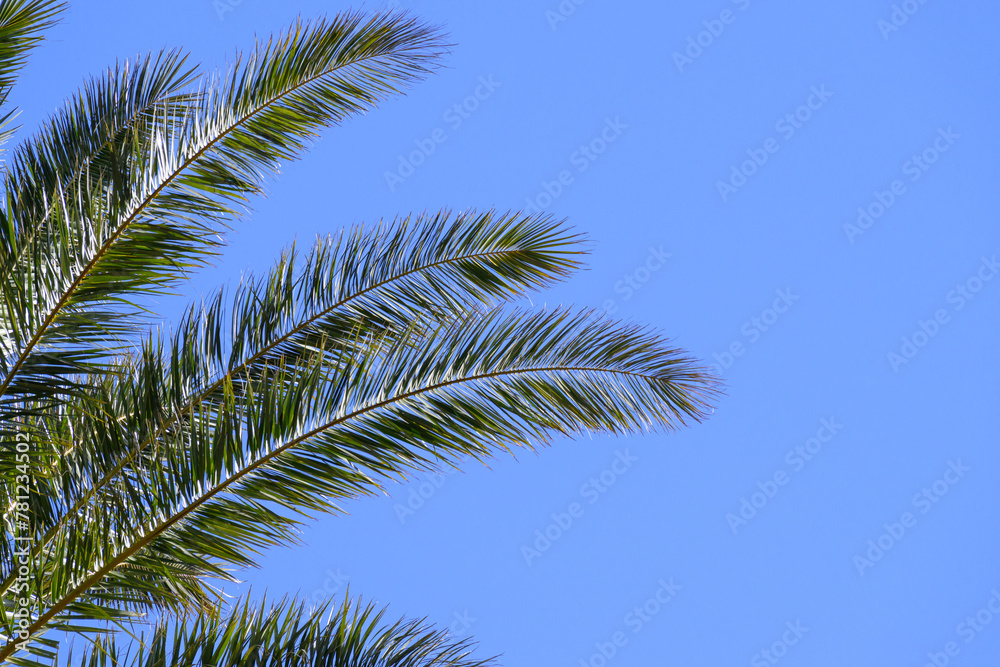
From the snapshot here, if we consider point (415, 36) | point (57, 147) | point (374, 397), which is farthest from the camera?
point (415, 36)

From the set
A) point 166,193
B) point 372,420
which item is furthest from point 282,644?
point 166,193

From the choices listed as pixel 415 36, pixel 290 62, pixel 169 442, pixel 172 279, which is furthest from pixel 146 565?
pixel 415 36

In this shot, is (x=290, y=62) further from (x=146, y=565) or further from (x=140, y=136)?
(x=146, y=565)

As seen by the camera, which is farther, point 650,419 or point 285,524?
point 650,419

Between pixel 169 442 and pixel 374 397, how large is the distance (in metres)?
0.82

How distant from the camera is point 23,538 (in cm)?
330

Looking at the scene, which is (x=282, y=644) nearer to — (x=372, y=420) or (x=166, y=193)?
(x=372, y=420)

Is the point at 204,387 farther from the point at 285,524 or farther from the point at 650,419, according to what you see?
the point at 650,419

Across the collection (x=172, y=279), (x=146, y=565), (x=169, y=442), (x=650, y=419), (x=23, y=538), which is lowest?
(x=23, y=538)

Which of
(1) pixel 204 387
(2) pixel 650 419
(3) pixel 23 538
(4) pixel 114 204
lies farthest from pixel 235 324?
(2) pixel 650 419

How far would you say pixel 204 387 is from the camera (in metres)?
4.12

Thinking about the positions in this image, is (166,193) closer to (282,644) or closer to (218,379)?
(218,379)

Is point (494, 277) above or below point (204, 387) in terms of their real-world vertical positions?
above

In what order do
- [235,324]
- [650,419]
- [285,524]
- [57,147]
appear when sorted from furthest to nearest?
[57,147]
[235,324]
[650,419]
[285,524]
